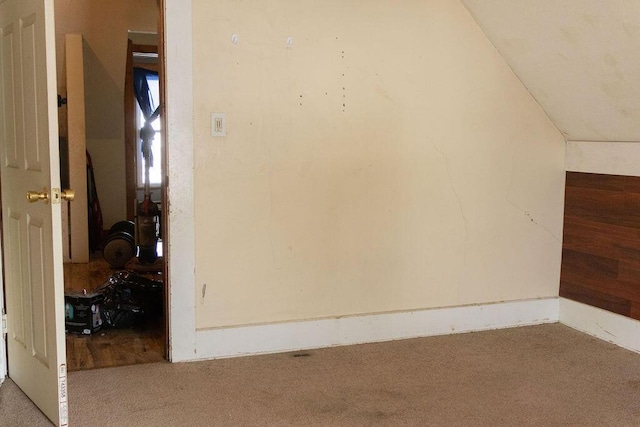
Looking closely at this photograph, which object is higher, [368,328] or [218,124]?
[218,124]

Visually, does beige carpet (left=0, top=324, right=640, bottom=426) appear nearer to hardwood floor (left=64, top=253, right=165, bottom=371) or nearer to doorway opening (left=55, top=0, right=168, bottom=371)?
hardwood floor (left=64, top=253, right=165, bottom=371)

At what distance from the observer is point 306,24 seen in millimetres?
3498

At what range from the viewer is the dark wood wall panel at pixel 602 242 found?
3.75m

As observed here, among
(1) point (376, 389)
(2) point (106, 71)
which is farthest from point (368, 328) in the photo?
(2) point (106, 71)

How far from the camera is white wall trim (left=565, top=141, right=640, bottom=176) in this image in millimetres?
3734

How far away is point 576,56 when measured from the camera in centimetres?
347

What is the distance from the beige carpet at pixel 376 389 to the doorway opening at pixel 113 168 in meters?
0.70

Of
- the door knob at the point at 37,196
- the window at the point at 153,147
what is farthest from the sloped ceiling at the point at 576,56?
the window at the point at 153,147

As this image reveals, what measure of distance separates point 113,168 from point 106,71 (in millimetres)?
971

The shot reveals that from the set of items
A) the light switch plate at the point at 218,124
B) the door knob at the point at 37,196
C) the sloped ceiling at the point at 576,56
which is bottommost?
the door knob at the point at 37,196

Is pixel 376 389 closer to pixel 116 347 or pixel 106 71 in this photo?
pixel 116 347

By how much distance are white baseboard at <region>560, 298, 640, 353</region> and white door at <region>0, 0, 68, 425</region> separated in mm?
3007

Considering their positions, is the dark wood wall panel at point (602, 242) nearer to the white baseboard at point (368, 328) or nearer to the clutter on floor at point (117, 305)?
the white baseboard at point (368, 328)

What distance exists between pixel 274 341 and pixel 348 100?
138 centimetres
